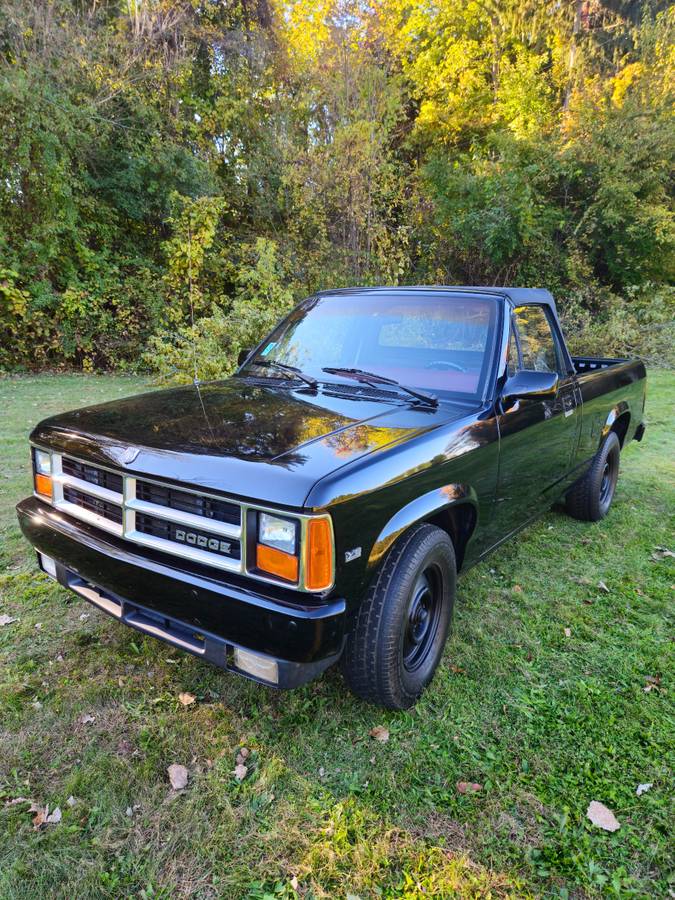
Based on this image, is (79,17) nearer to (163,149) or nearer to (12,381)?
(163,149)

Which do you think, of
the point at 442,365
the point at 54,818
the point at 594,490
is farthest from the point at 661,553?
the point at 54,818

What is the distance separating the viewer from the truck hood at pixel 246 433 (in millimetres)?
1926

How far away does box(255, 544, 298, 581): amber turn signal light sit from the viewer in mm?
1830

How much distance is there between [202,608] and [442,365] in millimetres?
1832

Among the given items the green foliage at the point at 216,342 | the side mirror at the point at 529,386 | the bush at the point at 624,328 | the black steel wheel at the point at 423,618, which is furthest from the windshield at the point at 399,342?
the bush at the point at 624,328

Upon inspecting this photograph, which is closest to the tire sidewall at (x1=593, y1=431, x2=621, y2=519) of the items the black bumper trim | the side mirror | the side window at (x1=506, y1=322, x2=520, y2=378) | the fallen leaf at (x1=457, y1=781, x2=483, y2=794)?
the side window at (x1=506, y1=322, x2=520, y2=378)

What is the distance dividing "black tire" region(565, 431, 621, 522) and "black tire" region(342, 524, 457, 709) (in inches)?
93.5

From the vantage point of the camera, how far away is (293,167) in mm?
12711

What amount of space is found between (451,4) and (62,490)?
2211 centimetres

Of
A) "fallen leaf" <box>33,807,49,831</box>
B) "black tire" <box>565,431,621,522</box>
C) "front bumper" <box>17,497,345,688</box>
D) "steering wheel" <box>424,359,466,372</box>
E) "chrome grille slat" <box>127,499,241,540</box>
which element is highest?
"steering wheel" <box>424,359,466,372</box>

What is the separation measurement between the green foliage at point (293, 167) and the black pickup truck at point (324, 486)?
18.5 ft

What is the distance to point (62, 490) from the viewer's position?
8.43 feet

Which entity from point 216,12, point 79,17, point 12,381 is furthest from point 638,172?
point 12,381

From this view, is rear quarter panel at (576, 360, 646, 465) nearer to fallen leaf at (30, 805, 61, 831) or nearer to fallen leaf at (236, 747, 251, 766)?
fallen leaf at (236, 747, 251, 766)
